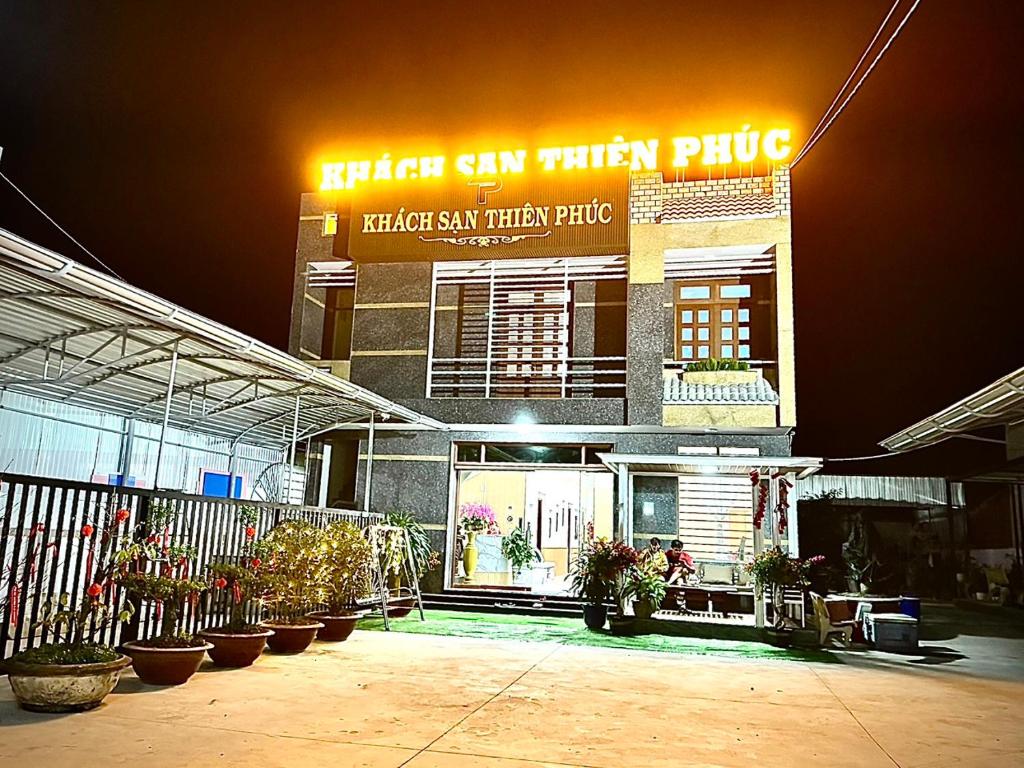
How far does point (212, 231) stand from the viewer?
68.9ft

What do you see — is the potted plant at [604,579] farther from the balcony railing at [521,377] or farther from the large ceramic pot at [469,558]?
the balcony railing at [521,377]

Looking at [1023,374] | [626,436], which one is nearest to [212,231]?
[626,436]

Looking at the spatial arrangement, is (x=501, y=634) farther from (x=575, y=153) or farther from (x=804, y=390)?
(x=804, y=390)

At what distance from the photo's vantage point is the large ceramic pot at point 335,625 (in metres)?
8.78

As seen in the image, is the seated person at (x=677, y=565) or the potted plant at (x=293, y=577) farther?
the seated person at (x=677, y=565)

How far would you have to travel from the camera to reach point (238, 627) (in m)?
7.14

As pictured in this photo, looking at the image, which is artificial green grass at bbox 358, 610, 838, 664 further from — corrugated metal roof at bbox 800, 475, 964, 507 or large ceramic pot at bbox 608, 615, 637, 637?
corrugated metal roof at bbox 800, 475, 964, 507

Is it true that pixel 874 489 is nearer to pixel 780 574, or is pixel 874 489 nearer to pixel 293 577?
pixel 780 574

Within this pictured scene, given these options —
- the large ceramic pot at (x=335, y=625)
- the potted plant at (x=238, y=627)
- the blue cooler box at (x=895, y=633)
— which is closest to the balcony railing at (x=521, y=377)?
the blue cooler box at (x=895, y=633)

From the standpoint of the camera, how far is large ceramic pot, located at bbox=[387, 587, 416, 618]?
37.8 feet

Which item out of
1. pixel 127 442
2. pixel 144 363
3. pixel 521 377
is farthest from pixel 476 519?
pixel 144 363

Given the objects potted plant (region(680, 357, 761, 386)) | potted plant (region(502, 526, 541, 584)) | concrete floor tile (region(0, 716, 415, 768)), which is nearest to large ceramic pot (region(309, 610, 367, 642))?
concrete floor tile (region(0, 716, 415, 768))

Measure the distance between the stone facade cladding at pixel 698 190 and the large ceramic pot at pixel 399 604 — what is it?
7523 millimetres

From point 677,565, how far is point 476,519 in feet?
14.4
